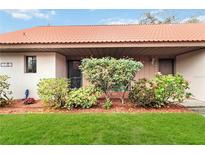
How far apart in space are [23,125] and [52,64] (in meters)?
6.08

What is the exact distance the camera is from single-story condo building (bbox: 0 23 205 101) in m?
11.8

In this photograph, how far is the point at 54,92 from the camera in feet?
32.9

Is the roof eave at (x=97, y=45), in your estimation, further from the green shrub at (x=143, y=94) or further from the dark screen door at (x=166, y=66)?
the dark screen door at (x=166, y=66)

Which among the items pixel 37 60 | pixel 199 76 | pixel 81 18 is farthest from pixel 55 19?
pixel 199 76

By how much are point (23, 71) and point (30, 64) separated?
0.54 metres

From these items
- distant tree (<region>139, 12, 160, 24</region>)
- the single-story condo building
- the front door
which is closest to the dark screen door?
the single-story condo building

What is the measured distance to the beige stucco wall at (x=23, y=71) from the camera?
1315cm

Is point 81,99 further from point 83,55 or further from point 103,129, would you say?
point 83,55

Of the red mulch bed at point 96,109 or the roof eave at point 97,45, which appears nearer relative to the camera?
the red mulch bed at point 96,109

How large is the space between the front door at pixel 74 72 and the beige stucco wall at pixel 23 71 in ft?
10.6

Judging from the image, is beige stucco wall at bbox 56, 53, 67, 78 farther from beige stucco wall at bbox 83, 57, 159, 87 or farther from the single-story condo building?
beige stucco wall at bbox 83, 57, 159, 87

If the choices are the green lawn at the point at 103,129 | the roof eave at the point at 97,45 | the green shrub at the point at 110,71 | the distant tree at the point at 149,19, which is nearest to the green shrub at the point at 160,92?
the green shrub at the point at 110,71

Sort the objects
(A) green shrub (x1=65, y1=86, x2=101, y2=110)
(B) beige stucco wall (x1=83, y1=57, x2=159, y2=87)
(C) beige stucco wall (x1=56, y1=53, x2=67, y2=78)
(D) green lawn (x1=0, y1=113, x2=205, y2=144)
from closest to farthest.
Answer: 1. (D) green lawn (x1=0, y1=113, x2=205, y2=144)
2. (A) green shrub (x1=65, y1=86, x2=101, y2=110)
3. (C) beige stucco wall (x1=56, y1=53, x2=67, y2=78)
4. (B) beige stucco wall (x1=83, y1=57, x2=159, y2=87)

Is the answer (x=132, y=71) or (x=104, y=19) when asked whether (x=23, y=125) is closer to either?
(x=132, y=71)
